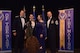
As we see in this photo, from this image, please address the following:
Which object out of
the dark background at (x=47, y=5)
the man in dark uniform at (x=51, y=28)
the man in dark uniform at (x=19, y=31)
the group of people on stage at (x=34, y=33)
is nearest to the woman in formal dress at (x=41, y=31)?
the group of people on stage at (x=34, y=33)

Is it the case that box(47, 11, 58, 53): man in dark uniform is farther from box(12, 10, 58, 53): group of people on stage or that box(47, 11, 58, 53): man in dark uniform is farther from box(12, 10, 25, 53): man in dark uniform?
box(12, 10, 25, 53): man in dark uniform

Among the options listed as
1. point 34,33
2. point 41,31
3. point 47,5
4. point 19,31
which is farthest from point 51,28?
point 47,5

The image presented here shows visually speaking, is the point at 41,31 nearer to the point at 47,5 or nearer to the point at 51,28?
the point at 51,28

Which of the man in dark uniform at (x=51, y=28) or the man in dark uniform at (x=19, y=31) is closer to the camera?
the man in dark uniform at (x=51, y=28)

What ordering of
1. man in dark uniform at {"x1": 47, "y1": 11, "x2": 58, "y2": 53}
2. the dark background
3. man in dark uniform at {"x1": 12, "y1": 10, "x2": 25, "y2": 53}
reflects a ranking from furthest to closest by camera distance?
the dark background < man in dark uniform at {"x1": 12, "y1": 10, "x2": 25, "y2": 53} < man in dark uniform at {"x1": 47, "y1": 11, "x2": 58, "y2": 53}

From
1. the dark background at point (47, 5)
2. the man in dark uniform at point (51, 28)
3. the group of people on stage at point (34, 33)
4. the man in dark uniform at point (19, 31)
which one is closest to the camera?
the group of people on stage at point (34, 33)

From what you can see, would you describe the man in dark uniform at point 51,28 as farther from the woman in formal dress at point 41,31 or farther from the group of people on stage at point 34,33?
the woman in formal dress at point 41,31

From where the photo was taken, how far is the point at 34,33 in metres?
8.61

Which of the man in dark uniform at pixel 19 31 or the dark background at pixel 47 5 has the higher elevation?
the dark background at pixel 47 5

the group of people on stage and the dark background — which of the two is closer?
the group of people on stage

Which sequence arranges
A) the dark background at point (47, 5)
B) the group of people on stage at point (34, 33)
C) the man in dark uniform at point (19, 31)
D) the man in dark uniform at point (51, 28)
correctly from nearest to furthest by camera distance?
the group of people on stage at point (34, 33), the man in dark uniform at point (51, 28), the man in dark uniform at point (19, 31), the dark background at point (47, 5)

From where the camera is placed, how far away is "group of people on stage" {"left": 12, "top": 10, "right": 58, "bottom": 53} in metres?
8.05

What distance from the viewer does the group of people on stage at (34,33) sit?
317 inches

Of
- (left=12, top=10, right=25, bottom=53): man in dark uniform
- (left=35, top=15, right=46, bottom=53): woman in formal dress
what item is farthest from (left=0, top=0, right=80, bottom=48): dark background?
(left=35, top=15, right=46, bottom=53): woman in formal dress
